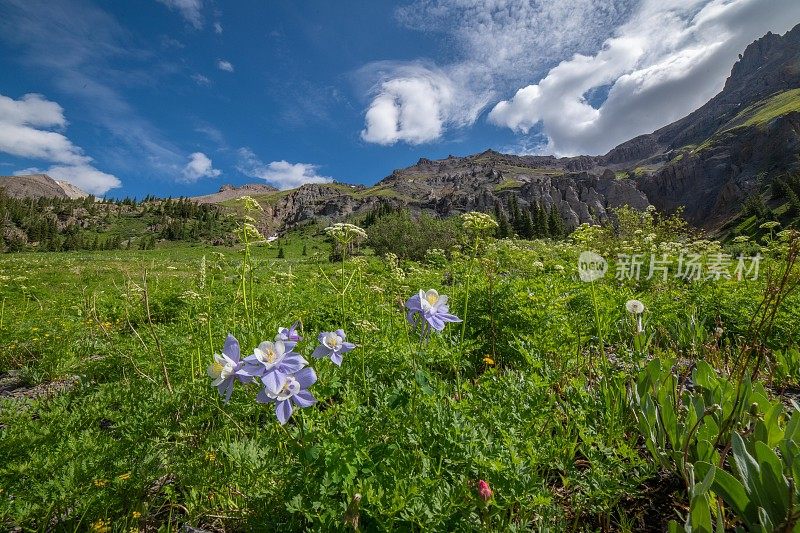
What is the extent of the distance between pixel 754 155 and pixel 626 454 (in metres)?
170

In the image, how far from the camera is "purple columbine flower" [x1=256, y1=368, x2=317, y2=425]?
5.14ft

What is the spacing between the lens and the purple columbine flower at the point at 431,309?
7.02 ft

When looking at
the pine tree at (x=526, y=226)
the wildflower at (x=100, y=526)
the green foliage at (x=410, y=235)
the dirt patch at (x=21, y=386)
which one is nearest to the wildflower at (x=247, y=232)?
the wildflower at (x=100, y=526)

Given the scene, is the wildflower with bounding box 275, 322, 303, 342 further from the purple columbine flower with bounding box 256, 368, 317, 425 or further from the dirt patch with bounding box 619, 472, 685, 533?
the dirt patch with bounding box 619, 472, 685, 533

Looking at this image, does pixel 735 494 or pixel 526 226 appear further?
pixel 526 226

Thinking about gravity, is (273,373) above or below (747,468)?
above

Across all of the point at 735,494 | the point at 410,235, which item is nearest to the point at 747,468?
the point at 735,494

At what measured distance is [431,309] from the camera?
2215 millimetres

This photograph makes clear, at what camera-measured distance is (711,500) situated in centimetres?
195

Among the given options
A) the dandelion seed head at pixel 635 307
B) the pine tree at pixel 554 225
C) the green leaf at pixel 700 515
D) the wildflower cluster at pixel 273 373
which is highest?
the pine tree at pixel 554 225

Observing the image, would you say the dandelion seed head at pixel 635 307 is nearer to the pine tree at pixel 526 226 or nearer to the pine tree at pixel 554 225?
the pine tree at pixel 554 225

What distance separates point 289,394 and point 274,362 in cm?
15

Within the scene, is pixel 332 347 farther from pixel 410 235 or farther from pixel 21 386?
pixel 410 235

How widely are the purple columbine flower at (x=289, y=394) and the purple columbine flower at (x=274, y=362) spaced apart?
33 millimetres
